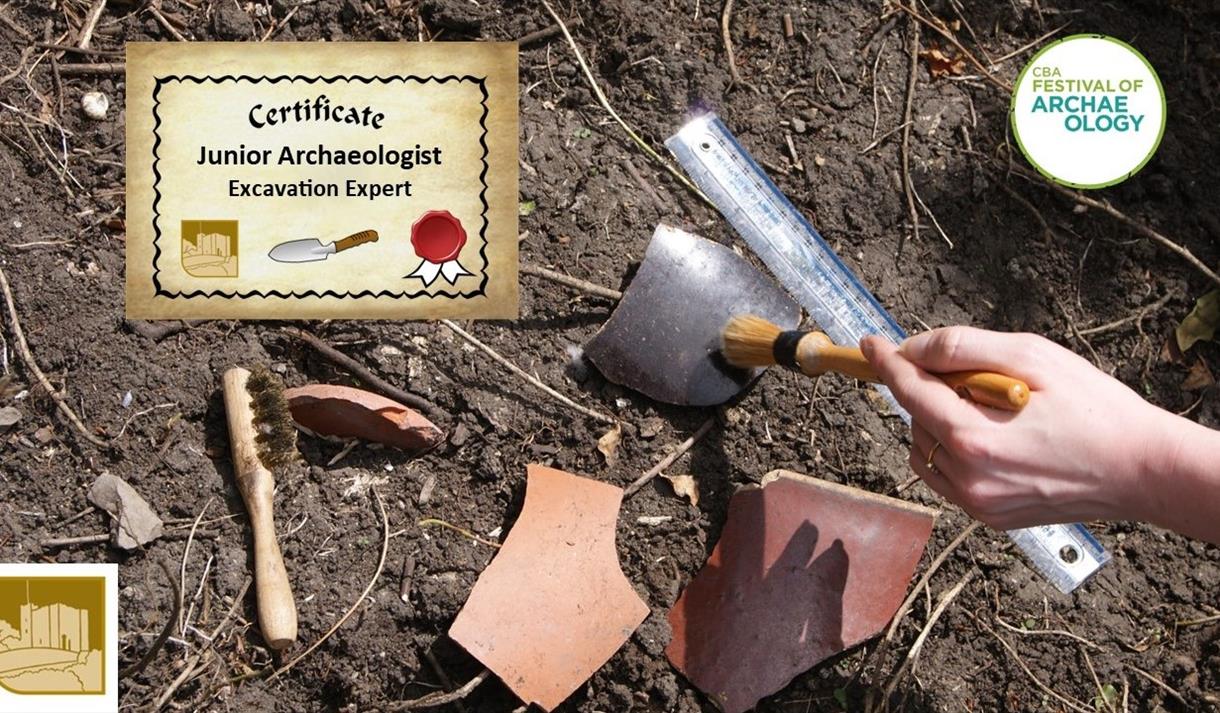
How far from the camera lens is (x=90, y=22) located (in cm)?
301

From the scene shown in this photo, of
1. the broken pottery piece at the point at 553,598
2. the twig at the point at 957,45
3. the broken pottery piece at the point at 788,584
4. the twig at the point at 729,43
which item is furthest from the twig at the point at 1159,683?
the twig at the point at 729,43

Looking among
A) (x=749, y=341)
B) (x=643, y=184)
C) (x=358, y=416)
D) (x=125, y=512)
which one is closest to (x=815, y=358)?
(x=749, y=341)

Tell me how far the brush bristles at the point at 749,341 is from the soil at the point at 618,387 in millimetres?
157

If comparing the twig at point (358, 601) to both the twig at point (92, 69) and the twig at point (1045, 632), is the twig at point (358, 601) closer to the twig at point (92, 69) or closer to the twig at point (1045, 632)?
the twig at point (92, 69)

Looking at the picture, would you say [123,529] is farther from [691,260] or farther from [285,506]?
[691,260]

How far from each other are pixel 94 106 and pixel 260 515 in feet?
3.90

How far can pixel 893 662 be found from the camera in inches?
113

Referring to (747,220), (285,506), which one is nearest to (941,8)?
(747,220)

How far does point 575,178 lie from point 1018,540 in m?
1.53

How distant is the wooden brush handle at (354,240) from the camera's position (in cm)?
298

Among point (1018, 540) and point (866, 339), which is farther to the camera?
point (1018, 540)

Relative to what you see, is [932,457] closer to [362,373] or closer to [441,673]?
[441,673]

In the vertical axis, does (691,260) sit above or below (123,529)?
above

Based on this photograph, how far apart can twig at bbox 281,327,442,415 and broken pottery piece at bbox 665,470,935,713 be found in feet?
2.71
